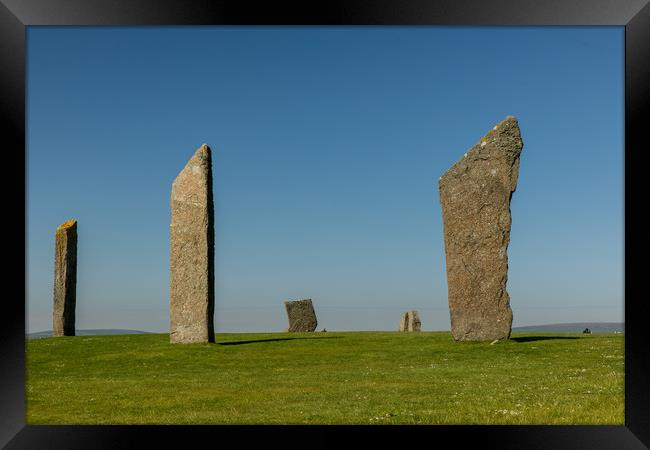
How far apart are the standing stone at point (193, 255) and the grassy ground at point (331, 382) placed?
73cm

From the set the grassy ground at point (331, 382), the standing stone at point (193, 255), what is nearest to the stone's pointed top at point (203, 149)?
the standing stone at point (193, 255)

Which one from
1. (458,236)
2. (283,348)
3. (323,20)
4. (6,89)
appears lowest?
(283,348)

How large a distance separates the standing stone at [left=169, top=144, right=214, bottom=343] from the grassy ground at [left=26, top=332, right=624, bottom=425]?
73 centimetres

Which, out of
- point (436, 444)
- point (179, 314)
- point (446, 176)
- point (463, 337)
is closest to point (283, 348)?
point (179, 314)

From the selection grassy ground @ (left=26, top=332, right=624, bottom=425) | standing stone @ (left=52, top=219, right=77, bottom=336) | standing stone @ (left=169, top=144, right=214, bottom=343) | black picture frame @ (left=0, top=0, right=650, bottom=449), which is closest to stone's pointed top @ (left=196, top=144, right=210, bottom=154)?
standing stone @ (left=169, top=144, right=214, bottom=343)

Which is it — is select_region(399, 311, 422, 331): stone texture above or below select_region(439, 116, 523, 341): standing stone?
below

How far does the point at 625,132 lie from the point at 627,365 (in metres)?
2.66

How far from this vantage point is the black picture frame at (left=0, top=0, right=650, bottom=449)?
25.9ft

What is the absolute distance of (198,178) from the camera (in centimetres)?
2134

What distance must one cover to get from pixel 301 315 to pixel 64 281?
9594 mm

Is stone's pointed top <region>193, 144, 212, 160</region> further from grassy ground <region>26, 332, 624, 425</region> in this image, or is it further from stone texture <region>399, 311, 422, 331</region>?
stone texture <region>399, 311, 422, 331</region>

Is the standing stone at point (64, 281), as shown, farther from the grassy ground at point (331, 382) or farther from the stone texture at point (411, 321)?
the stone texture at point (411, 321)

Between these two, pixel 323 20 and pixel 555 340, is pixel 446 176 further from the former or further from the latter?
pixel 323 20

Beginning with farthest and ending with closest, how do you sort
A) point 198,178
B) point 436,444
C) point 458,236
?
1. point 198,178
2. point 458,236
3. point 436,444
